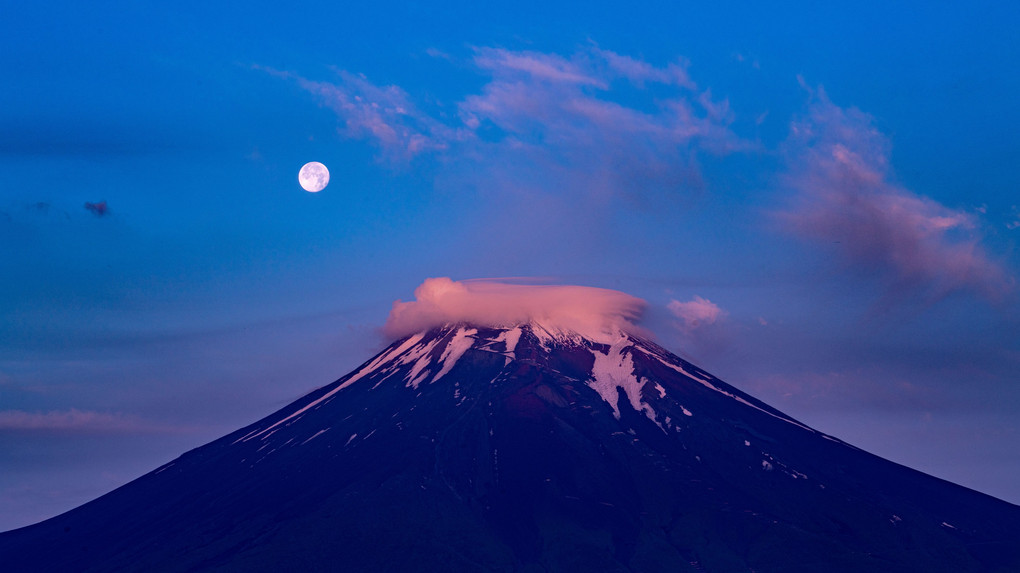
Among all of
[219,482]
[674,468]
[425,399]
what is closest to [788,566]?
[674,468]

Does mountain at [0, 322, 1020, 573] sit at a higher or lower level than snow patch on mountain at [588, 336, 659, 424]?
lower

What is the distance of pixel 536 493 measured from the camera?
15738 cm

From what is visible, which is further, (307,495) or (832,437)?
(832,437)

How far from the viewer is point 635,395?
7303 inches

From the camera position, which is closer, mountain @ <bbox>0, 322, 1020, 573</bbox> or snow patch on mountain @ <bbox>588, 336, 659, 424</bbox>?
mountain @ <bbox>0, 322, 1020, 573</bbox>

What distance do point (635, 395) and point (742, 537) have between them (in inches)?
1709

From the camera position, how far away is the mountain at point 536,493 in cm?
14362

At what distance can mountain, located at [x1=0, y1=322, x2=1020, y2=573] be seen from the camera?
14362 centimetres

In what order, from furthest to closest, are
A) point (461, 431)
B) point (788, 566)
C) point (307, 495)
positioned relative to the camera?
1. point (461, 431)
2. point (307, 495)
3. point (788, 566)

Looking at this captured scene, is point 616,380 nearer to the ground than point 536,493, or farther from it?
farther from it

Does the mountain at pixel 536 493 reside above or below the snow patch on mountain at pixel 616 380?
below

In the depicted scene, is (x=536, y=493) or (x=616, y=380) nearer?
(x=536, y=493)

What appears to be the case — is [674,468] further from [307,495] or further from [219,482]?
[219,482]

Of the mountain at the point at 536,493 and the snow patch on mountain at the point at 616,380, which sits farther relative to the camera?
the snow patch on mountain at the point at 616,380
